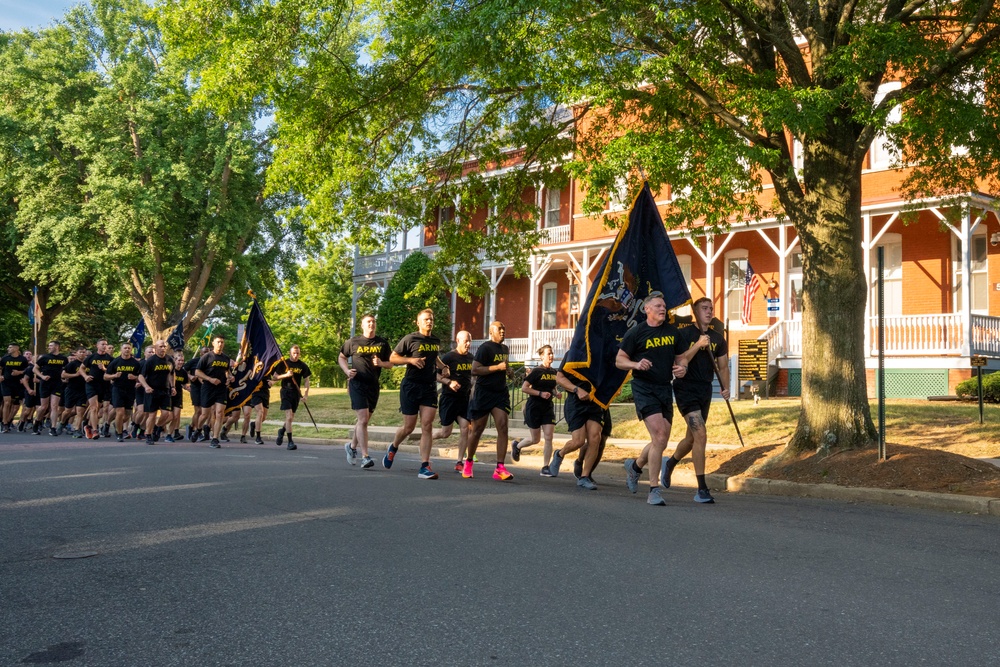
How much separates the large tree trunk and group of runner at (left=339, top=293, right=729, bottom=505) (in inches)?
47.6

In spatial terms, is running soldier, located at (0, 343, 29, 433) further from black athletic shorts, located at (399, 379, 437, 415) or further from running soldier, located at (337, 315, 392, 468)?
black athletic shorts, located at (399, 379, 437, 415)

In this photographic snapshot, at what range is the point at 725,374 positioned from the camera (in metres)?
10.4

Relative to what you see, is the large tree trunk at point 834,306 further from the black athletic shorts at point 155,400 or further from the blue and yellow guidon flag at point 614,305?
the black athletic shorts at point 155,400

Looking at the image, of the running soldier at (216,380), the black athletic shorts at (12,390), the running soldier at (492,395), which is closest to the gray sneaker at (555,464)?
the running soldier at (492,395)

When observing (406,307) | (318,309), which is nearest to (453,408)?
(406,307)

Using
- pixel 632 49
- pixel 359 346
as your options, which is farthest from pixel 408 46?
pixel 359 346

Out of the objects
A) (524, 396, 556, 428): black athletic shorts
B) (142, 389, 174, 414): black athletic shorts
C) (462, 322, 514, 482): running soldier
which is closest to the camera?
(462, 322, 514, 482): running soldier

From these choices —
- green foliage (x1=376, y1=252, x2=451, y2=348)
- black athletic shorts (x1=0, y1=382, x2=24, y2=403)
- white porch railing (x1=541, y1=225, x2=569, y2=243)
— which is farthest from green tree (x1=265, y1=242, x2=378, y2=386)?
black athletic shorts (x1=0, y1=382, x2=24, y2=403)

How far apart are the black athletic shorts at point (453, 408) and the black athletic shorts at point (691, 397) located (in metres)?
3.69

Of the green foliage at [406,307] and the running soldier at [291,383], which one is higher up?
the green foliage at [406,307]

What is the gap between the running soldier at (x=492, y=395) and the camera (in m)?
12.3

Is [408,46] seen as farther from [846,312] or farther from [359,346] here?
[846,312]

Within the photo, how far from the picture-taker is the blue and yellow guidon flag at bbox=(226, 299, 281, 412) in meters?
18.6

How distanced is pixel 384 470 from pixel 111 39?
2993 centimetres
